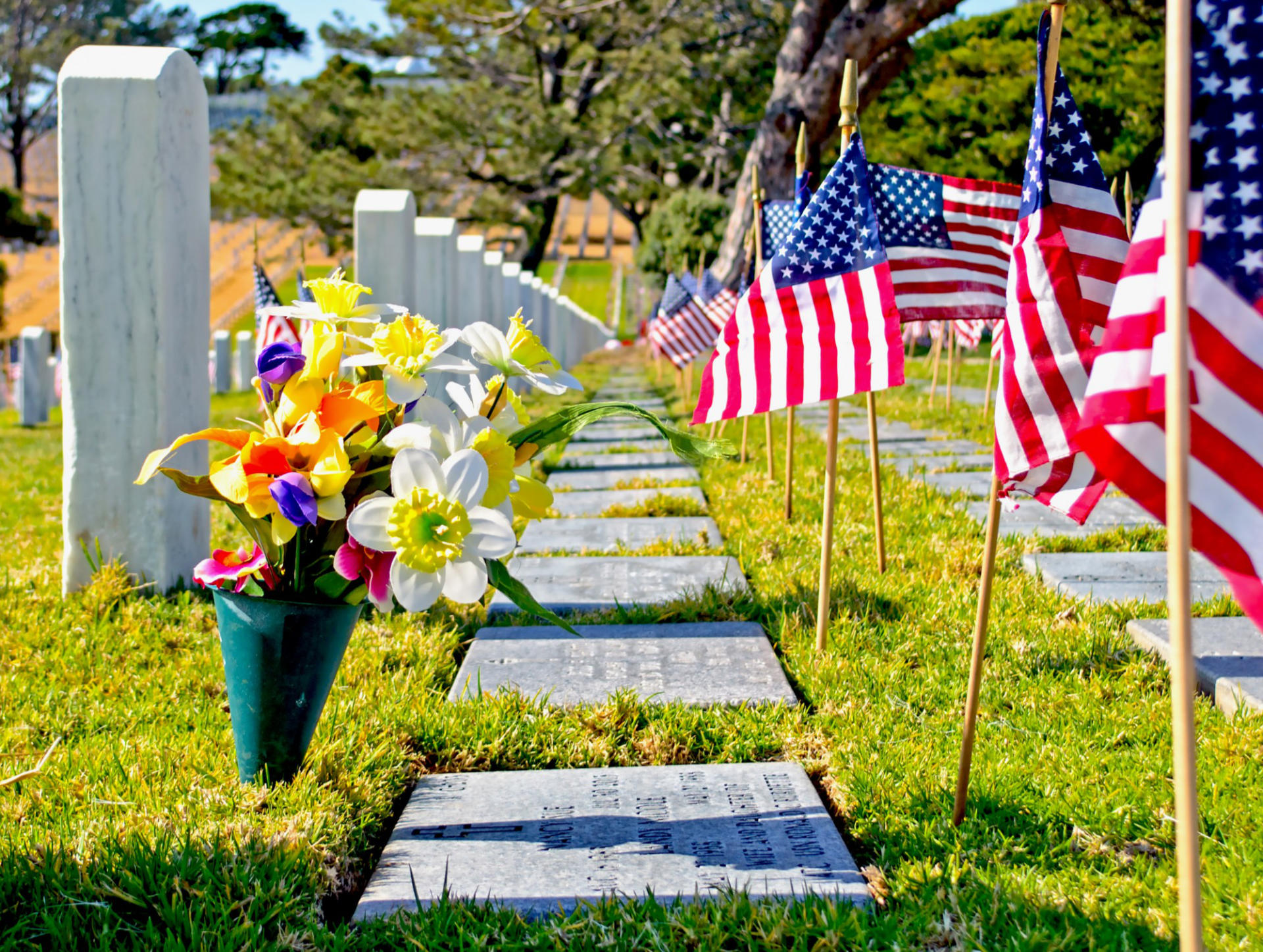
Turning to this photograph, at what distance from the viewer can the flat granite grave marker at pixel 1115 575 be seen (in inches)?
138

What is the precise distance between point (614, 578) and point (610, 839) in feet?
6.44

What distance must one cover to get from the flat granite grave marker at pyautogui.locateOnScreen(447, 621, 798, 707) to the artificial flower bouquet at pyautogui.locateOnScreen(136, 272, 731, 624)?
A: 0.82 metres

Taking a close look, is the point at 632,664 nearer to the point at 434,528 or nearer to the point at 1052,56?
the point at 434,528

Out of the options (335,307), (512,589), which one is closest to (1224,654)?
(512,589)

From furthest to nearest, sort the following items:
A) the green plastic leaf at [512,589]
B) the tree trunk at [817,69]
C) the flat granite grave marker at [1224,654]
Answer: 1. the tree trunk at [817,69]
2. the flat granite grave marker at [1224,654]
3. the green plastic leaf at [512,589]

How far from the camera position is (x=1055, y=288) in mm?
1986

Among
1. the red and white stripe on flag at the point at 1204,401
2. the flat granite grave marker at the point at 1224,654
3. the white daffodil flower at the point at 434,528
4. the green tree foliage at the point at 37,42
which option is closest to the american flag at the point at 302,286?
the white daffodil flower at the point at 434,528

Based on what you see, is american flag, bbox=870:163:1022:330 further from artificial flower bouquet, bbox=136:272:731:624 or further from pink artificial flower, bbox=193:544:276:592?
pink artificial flower, bbox=193:544:276:592

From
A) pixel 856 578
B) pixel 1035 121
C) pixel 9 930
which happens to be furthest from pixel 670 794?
pixel 856 578

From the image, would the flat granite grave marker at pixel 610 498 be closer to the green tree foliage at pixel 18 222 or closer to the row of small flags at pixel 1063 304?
the row of small flags at pixel 1063 304

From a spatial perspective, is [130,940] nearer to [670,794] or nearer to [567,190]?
[670,794]

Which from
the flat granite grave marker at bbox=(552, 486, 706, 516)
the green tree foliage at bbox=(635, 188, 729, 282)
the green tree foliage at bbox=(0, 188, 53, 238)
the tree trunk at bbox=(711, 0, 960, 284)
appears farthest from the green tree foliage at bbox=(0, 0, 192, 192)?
the flat granite grave marker at bbox=(552, 486, 706, 516)

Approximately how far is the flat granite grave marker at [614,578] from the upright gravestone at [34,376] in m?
9.95

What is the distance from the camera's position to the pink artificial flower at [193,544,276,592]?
206 cm
